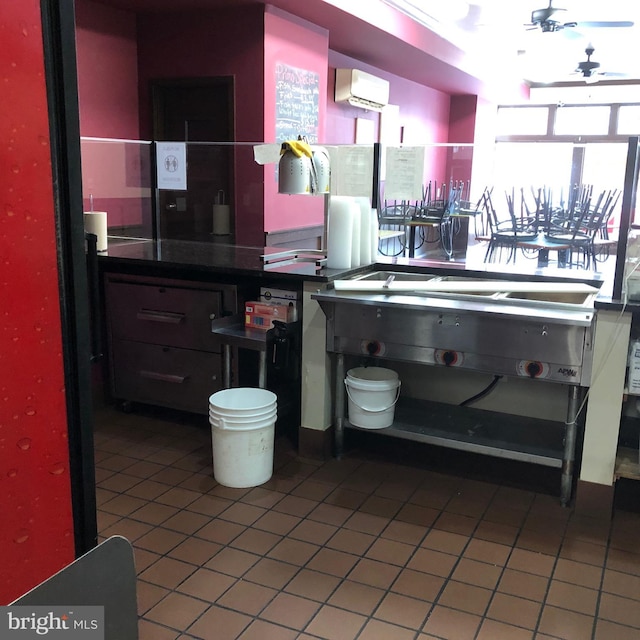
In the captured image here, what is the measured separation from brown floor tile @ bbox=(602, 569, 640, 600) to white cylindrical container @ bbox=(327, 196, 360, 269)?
5.47ft

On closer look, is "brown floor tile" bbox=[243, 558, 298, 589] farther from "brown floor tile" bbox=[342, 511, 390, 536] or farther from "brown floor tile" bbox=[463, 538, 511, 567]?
"brown floor tile" bbox=[463, 538, 511, 567]

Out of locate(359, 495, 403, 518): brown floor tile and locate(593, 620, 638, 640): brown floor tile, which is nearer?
locate(593, 620, 638, 640): brown floor tile

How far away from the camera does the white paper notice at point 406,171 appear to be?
324 cm

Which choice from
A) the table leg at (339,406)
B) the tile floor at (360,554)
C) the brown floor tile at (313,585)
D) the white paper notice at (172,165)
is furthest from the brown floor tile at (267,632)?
the white paper notice at (172,165)

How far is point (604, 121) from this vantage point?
11258 millimetres

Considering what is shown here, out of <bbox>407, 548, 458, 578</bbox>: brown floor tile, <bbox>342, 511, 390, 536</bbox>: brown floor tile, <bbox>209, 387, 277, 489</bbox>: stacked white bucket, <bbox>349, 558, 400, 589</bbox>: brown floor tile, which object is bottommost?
<bbox>349, 558, 400, 589</bbox>: brown floor tile

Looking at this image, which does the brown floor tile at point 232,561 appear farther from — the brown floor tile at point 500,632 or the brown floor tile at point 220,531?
the brown floor tile at point 500,632

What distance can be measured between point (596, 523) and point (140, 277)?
2.37m

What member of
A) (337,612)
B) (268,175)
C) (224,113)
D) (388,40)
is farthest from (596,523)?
(388,40)

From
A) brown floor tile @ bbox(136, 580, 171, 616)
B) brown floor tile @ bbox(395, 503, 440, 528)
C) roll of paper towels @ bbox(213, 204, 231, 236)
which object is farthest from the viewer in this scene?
roll of paper towels @ bbox(213, 204, 231, 236)

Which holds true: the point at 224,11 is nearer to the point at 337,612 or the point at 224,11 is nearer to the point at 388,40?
the point at 388,40

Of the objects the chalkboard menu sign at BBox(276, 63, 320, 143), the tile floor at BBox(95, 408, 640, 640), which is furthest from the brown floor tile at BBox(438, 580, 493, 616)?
the chalkboard menu sign at BBox(276, 63, 320, 143)

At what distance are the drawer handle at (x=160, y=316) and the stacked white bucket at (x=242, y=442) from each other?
0.62 meters

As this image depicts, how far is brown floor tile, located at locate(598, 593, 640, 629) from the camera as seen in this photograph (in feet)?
6.66
